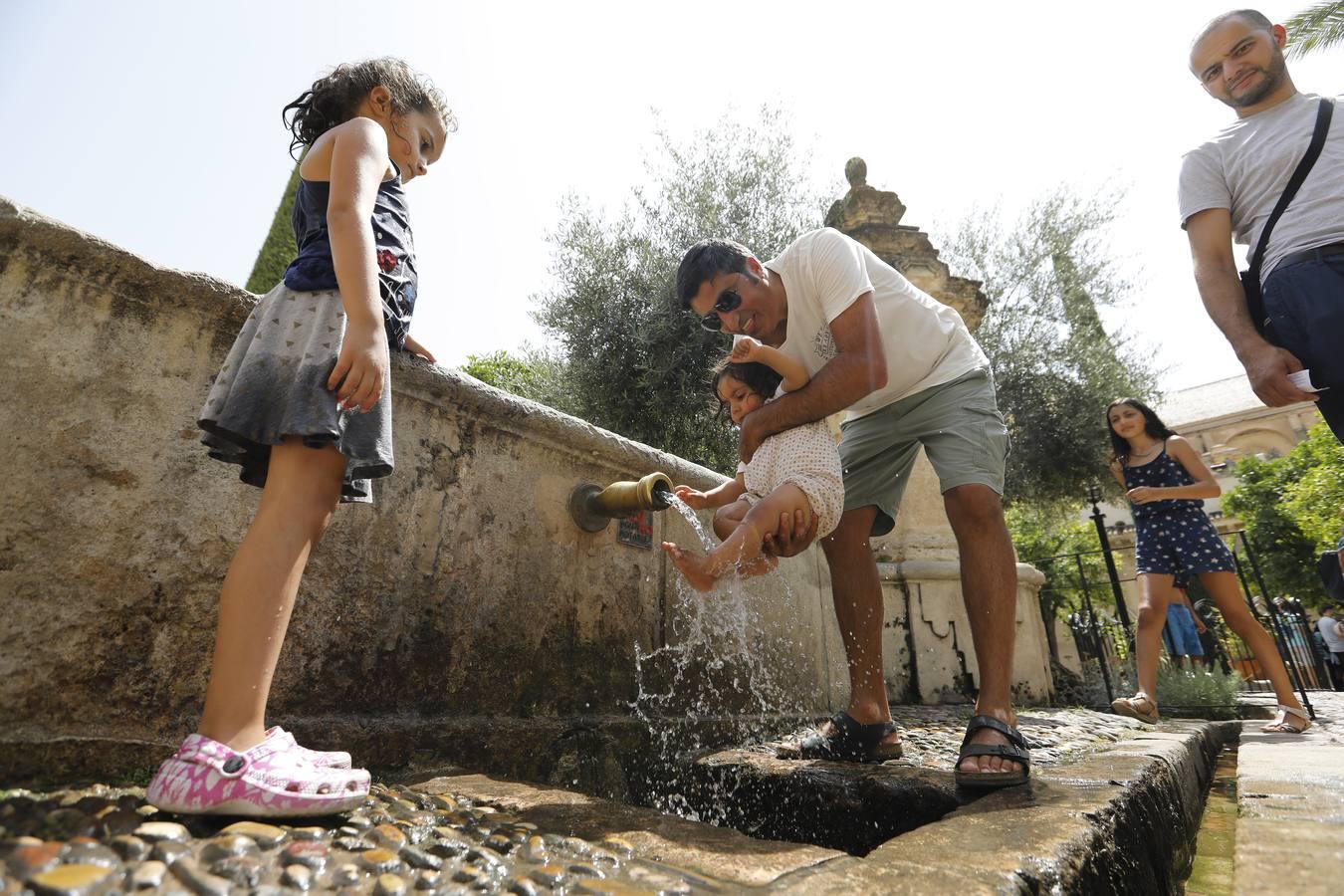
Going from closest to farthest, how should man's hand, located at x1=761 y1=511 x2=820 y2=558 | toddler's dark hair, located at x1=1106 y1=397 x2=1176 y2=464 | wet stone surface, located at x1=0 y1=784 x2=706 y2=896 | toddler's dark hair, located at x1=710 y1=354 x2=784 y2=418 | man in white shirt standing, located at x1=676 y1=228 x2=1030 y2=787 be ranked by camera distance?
wet stone surface, located at x1=0 y1=784 x2=706 y2=896
man's hand, located at x1=761 y1=511 x2=820 y2=558
man in white shirt standing, located at x1=676 y1=228 x2=1030 y2=787
toddler's dark hair, located at x1=710 y1=354 x2=784 y2=418
toddler's dark hair, located at x1=1106 y1=397 x2=1176 y2=464

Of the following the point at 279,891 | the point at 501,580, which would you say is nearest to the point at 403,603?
the point at 501,580

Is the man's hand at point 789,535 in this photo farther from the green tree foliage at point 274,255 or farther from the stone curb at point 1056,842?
the green tree foliage at point 274,255

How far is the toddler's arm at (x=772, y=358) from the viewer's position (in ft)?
7.38

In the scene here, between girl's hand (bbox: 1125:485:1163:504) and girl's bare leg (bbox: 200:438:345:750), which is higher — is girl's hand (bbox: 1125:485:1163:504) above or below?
above

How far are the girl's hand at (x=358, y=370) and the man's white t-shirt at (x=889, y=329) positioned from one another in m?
1.52

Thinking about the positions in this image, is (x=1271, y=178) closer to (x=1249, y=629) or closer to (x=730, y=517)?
(x=730, y=517)

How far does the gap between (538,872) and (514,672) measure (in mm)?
1206

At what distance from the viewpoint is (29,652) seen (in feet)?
4.40

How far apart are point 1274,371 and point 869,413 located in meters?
1.19

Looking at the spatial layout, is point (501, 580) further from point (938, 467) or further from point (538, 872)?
point (938, 467)

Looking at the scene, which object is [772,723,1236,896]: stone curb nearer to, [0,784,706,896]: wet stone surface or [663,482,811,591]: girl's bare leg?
[0,784,706,896]: wet stone surface

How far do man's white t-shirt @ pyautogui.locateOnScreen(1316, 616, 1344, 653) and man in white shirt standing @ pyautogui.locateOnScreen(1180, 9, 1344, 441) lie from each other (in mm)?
14198

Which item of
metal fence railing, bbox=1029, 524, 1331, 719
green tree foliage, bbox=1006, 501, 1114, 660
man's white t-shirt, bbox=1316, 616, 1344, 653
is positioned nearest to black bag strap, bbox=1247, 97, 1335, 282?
metal fence railing, bbox=1029, 524, 1331, 719

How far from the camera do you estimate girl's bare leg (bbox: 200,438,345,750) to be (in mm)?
1144
